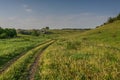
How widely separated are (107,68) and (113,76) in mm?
2873

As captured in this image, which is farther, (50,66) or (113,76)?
(50,66)

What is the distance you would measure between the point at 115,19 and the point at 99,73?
110 metres

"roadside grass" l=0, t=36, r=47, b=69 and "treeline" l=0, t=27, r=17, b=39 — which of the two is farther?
"treeline" l=0, t=27, r=17, b=39

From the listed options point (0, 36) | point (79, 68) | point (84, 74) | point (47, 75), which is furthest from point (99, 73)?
point (0, 36)

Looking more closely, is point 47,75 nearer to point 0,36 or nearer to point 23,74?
point 23,74

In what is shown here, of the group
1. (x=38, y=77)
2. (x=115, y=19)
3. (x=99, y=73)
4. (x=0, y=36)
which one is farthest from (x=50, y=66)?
(x=115, y=19)

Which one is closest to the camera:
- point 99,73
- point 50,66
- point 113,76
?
point 113,76

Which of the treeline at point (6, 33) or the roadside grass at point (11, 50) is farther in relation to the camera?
the treeline at point (6, 33)

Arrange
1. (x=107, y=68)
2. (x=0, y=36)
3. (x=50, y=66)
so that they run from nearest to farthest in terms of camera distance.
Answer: (x=107, y=68), (x=50, y=66), (x=0, y=36)

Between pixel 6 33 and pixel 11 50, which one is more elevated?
pixel 11 50

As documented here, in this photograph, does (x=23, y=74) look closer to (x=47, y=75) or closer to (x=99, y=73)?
(x=47, y=75)

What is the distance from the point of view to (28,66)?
23.3 m

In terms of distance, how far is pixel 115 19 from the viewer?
124188mm

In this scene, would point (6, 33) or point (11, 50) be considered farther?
point (6, 33)
